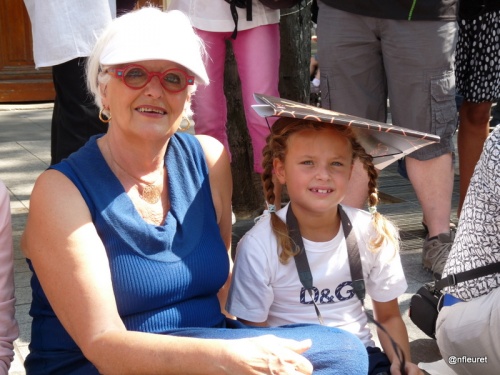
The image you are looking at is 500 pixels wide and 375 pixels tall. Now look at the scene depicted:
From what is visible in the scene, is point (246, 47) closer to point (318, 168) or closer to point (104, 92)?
point (318, 168)

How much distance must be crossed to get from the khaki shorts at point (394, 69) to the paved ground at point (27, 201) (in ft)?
2.15

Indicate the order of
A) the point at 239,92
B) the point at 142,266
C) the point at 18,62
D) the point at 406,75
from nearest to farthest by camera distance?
the point at 142,266
the point at 406,75
the point at 239,92
the point at 18,62

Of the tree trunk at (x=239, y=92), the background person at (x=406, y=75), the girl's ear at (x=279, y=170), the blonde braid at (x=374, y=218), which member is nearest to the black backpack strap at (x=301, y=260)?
the girl's ear at (x=279, y=170)

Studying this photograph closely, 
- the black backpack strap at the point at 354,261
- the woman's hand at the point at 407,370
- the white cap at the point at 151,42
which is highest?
the white cap at the point at 151,42

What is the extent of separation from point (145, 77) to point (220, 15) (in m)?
1.68

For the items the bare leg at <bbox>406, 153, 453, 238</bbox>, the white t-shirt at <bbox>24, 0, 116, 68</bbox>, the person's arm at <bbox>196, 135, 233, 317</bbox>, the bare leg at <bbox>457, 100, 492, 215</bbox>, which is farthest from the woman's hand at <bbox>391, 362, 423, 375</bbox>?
the bare leg at <bbox>457, 100, 492, 215</bbox>

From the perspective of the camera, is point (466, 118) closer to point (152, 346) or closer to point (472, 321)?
point (472, 321)

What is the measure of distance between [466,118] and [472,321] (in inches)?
76.9

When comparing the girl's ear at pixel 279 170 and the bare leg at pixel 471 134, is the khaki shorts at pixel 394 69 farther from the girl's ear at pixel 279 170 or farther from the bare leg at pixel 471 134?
the girl's ear at pixel 279 170

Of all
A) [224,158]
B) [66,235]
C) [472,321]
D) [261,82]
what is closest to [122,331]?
[66,235]

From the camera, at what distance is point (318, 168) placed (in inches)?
109

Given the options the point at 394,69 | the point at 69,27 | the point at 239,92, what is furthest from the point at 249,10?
the point at 239,92

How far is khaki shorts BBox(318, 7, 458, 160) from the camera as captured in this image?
3939 mm

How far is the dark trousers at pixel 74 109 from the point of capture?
12.2ft
